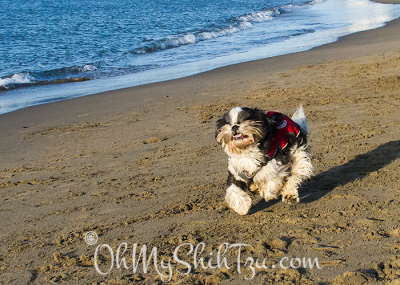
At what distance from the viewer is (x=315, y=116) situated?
7105mm

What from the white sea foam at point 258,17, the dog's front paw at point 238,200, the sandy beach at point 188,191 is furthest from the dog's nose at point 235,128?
the white sea foam at point 258,17

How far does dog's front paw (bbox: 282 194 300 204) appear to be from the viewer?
432cm

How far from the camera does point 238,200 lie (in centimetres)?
412

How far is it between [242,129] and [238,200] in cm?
81

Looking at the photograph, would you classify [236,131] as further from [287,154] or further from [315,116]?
[315,116]

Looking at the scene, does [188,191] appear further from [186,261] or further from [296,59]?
[296,59]

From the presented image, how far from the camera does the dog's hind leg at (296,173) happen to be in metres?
4.32

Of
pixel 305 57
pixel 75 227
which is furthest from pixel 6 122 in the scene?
pixel 305 57

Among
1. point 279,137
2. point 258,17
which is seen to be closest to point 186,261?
point 279,137

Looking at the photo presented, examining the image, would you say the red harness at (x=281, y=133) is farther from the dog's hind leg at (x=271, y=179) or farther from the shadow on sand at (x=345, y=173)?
the shadow on sand at (x=345, y=173)

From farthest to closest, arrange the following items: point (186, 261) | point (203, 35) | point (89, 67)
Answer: point (203, 35) → point (89, 67) → point (186, 261)

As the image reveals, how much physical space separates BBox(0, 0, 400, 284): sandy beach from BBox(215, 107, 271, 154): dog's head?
0.83 metres

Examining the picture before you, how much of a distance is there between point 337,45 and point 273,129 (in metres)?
11.4

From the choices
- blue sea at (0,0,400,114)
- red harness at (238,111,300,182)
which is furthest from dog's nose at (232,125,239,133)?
blue sea at (0,0,400,114)
